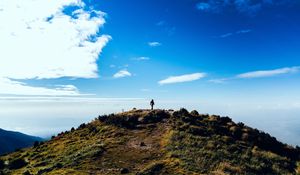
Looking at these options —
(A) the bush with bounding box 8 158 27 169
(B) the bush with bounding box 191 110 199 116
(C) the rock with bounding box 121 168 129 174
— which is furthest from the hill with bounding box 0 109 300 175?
(B) the bush with bounding box 191 110 199 116

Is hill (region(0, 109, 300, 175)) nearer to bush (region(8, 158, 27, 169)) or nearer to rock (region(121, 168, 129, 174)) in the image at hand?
bush (region(8, 158, 27, 169))

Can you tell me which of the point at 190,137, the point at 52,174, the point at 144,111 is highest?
the point at 144,111

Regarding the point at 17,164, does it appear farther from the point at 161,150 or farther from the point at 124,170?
the point at 161,150

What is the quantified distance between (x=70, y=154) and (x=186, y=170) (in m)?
23.4

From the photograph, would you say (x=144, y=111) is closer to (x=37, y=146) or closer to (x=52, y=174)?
(x=37, y=146)

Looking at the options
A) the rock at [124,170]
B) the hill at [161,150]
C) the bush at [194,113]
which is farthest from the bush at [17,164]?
the bush at [194,113]

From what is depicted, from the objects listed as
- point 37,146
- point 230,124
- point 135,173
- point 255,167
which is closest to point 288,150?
point 230,124

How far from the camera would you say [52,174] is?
144ft

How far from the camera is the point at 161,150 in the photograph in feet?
162

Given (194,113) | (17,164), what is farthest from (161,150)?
(17,164)

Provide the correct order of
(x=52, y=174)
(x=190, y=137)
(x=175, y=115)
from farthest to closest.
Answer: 1. (x=175, y=115)
2. (x=190, y=137)
3. (x=52, y=174)

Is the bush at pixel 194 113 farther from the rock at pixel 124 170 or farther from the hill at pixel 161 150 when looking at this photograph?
the rock at pixel 124 170

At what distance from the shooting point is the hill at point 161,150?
4266cm

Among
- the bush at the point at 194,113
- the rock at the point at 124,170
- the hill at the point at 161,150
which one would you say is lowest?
the rock at the point at 124,170
